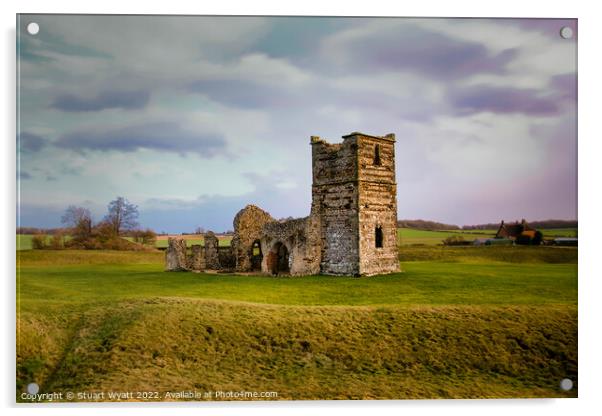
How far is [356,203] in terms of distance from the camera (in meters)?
21.7

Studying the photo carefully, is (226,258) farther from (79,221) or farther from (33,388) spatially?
(33,388)

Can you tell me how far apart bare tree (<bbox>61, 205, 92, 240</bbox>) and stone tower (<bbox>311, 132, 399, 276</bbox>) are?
31.0 feet

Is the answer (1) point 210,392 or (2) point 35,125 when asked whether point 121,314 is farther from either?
(2) point 35,125

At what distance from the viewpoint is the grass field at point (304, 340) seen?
11.9 m

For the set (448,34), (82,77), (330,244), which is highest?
(448,34)

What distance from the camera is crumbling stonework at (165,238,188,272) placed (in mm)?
25656

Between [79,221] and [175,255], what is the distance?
9827 millimetres

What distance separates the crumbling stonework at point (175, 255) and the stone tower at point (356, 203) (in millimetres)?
7439

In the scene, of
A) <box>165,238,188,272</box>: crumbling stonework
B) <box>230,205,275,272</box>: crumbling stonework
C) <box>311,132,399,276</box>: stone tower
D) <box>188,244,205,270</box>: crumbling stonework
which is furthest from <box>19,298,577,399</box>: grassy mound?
<box>188,244,205,270</box>: crumbling stonework

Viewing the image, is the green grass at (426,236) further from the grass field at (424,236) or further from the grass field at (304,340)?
the grass field at (304,340)

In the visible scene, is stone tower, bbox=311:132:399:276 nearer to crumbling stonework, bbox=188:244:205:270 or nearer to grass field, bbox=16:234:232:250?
grass field, bbox=16:234:232:250

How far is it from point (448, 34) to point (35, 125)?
11170 mm

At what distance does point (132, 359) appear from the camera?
12008mm

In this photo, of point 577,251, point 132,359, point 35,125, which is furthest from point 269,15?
point 577,251
